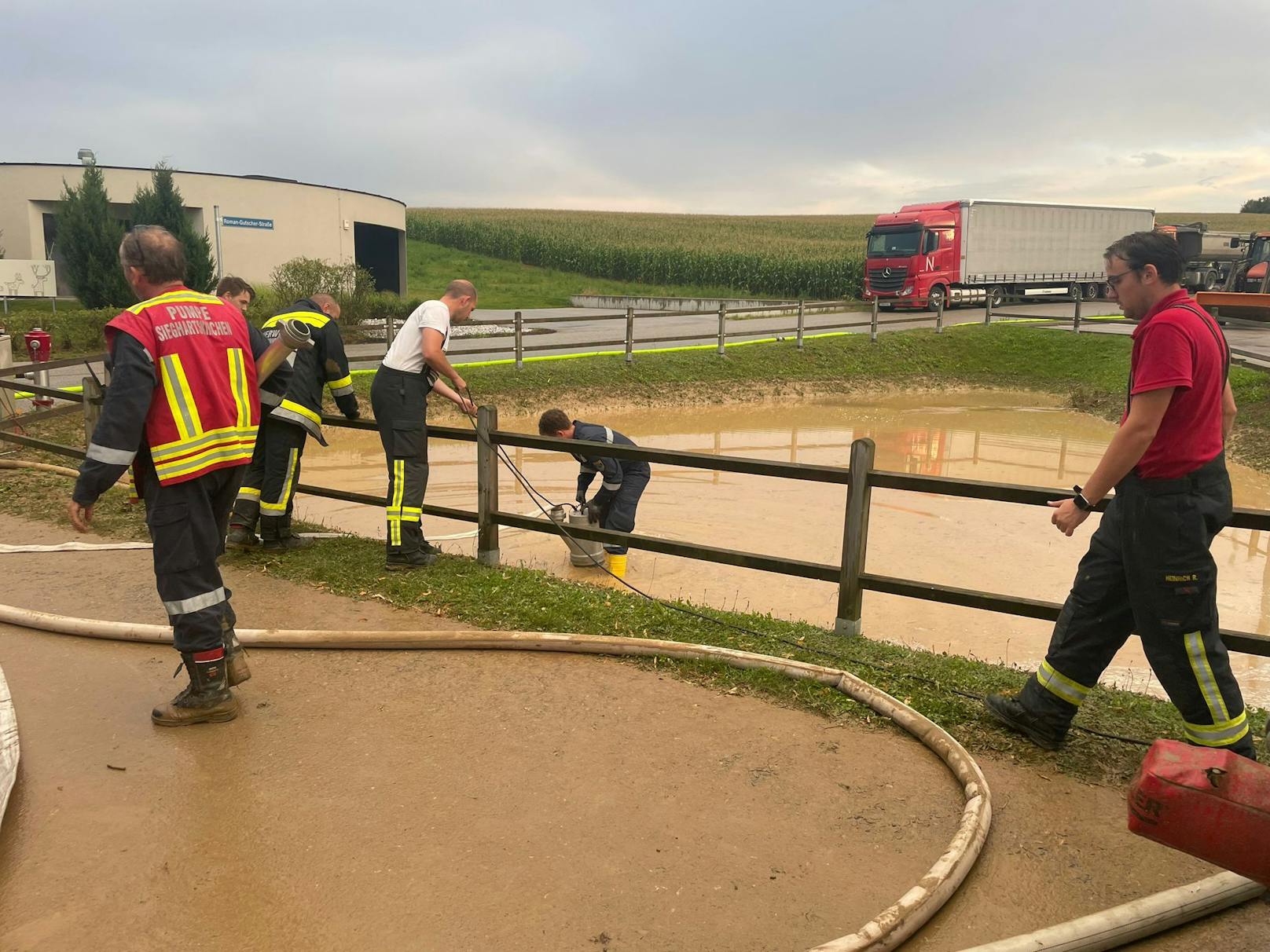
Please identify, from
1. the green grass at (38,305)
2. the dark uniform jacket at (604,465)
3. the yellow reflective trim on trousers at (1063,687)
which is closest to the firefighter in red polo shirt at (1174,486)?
the yellow reflective trim on trousers at (1063,687)

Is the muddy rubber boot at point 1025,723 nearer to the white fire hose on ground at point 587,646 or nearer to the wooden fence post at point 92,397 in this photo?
the white fire hose on ground at point 587,646

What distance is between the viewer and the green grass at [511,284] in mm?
43875

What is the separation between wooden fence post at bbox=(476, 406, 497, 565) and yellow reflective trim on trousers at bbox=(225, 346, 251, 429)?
7.14 ft

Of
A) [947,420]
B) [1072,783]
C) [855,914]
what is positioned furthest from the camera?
[947,420]

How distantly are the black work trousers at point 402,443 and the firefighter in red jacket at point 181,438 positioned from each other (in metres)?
1.88

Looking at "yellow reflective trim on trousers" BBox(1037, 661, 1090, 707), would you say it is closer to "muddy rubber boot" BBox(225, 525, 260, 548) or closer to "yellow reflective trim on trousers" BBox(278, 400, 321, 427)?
"yellow reflective trim on trousers" BBox(278, 400, 321, 427)

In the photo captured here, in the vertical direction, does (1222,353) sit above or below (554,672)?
above

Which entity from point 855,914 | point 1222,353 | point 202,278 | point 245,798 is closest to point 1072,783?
point 855,914

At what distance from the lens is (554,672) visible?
466cm

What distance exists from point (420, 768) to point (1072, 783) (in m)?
2.45

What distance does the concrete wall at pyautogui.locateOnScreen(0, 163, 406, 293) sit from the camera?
28.2 meters

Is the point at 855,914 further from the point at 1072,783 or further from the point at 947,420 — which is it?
the point at 947,420

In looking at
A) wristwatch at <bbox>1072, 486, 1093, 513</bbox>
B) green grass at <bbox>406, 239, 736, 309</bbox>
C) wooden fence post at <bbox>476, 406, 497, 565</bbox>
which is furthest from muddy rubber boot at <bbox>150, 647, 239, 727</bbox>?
green grass at <bbox>406, 239, 736, 309</bbox>

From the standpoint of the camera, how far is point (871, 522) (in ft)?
34.2
